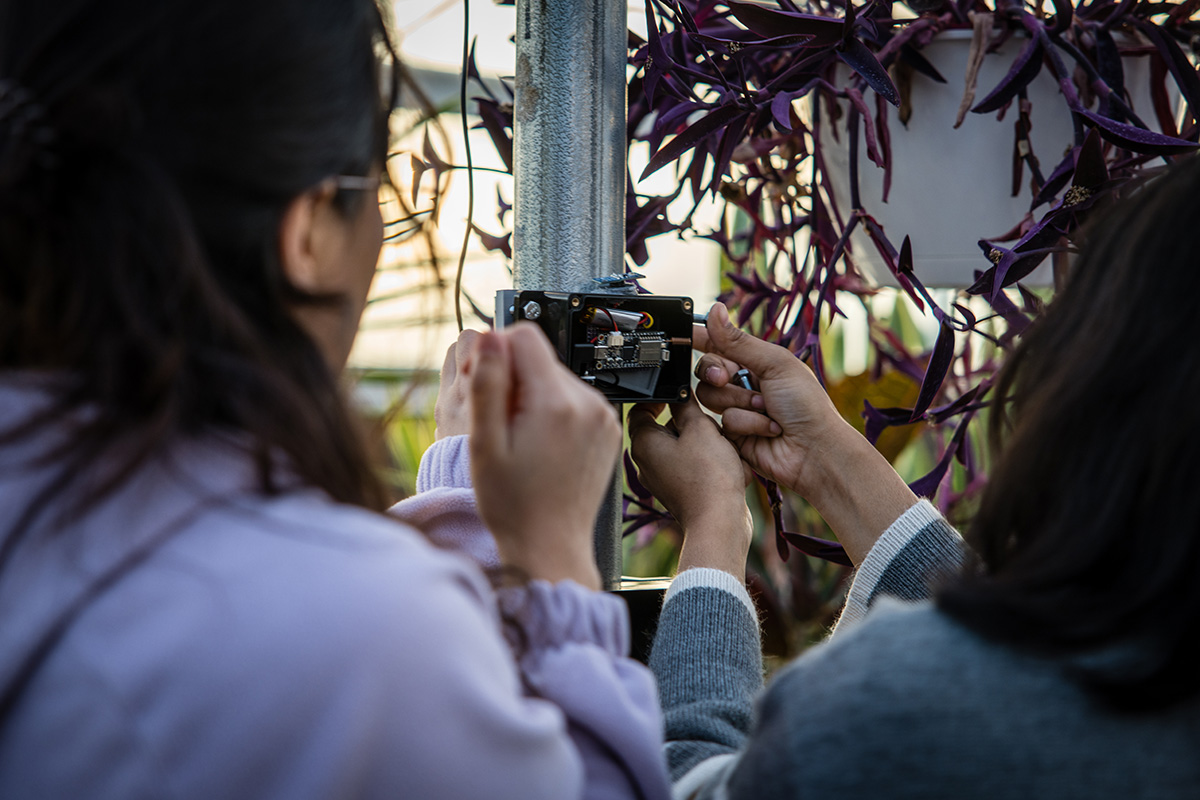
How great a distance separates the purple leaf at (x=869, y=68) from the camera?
0.63m

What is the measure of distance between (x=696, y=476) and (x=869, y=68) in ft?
1.13

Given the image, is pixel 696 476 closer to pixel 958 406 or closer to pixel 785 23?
pixel 958 406

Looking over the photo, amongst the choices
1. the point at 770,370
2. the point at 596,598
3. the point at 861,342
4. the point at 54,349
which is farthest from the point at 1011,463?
the point at 861,342

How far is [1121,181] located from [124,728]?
67 centimetres

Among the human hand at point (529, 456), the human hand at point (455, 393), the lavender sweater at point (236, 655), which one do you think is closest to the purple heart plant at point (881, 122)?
the human hand at point (455, 393)

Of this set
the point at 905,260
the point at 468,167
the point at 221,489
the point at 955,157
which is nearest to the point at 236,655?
the point at 221,489

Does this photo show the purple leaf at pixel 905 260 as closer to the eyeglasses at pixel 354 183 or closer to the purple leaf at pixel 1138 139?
the purple leaf at pixel 1138 139

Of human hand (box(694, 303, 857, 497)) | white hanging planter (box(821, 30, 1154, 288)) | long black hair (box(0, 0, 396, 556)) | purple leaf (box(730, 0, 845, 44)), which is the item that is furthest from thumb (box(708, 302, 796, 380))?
long black hair (box(0, 0, 396, 556))

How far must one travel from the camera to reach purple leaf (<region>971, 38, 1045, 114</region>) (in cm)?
66

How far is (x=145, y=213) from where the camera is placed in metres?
0.37

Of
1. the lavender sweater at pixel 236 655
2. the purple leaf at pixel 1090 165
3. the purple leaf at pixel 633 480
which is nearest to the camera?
the lavender sweater at pixel 236 655

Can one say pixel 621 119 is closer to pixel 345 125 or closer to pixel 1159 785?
pixel 345 125

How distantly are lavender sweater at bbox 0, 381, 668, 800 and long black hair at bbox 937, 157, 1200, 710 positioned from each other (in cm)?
23

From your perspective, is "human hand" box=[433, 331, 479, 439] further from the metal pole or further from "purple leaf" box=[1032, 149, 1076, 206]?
"purple leaf" box=[1032, 149, 1076, 206]
